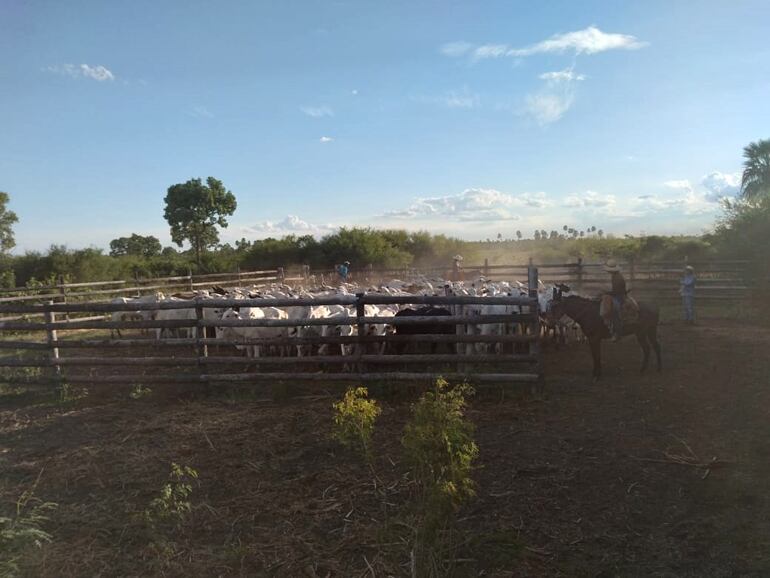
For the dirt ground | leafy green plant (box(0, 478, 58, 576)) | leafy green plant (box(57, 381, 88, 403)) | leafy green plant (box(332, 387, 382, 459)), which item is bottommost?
the dirt ground

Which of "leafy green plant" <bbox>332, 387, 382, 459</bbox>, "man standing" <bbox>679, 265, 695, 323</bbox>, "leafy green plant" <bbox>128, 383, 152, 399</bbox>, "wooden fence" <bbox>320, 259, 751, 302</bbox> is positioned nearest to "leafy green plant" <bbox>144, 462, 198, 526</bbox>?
"leafy green plant" <bbox>332, 387, 382, 459</bbox>

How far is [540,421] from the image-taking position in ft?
23.9

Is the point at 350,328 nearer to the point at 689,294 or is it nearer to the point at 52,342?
the point at 52,342

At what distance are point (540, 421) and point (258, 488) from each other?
3.75 meters

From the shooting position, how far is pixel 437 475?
4637mm

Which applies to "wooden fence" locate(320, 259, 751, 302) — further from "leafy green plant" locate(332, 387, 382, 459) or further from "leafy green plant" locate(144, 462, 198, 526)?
"leafy green plant" locate(144, 462, 198, 526)

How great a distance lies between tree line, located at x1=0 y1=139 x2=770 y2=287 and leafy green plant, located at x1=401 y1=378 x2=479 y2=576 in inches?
778

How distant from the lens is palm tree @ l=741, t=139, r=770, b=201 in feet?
84.3

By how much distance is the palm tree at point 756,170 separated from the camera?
1011 inches

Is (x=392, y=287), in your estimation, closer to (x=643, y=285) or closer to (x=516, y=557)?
(x=643, y=285)

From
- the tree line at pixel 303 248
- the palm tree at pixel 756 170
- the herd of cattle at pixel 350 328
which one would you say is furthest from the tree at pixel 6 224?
the palm tree at pixel 756 170

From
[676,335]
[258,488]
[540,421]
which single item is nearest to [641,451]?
[540,421]

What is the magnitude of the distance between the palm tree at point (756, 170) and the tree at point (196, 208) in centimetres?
3151

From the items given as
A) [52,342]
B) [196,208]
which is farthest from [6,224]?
[52,342]
